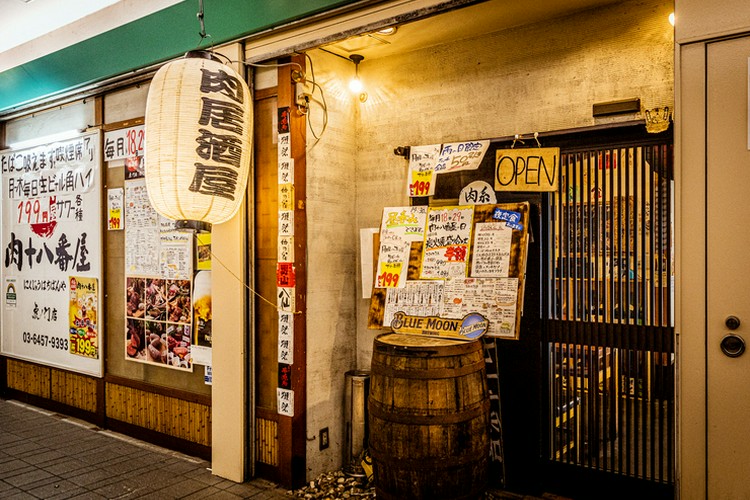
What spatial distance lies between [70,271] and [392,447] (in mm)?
4447

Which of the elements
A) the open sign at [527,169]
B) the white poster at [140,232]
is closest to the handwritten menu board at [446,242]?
the open sign at [527,169]

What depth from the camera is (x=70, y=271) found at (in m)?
5.81

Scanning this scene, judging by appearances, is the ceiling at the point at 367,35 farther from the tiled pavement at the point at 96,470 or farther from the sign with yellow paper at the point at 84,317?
the tiled pavement at the point at 96,470

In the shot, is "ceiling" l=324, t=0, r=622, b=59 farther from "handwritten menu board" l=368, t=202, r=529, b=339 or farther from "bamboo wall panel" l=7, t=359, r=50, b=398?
"bamboo wall panel" l=7, t=359, r=50, b=398

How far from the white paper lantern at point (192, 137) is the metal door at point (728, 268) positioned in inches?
108

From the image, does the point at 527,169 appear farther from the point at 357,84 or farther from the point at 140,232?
the point at 140,232

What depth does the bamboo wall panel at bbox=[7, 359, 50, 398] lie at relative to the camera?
20.2 feet

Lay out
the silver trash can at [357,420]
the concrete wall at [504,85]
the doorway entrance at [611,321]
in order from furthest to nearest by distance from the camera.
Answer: the silver trash can at [357,420] < the concrete wall at [504,85] < the doorway entrance at [611,321]

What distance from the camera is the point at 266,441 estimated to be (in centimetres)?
424

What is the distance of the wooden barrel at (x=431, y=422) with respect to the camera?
3.09 m

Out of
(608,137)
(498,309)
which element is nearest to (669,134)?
(608,137)

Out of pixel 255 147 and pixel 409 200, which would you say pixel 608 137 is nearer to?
pixel 409 200

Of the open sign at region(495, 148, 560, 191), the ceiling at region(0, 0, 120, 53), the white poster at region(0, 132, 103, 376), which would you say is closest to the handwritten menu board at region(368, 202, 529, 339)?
the open sign at region(495, 148, 560, 191)

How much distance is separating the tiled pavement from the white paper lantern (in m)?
2.09
